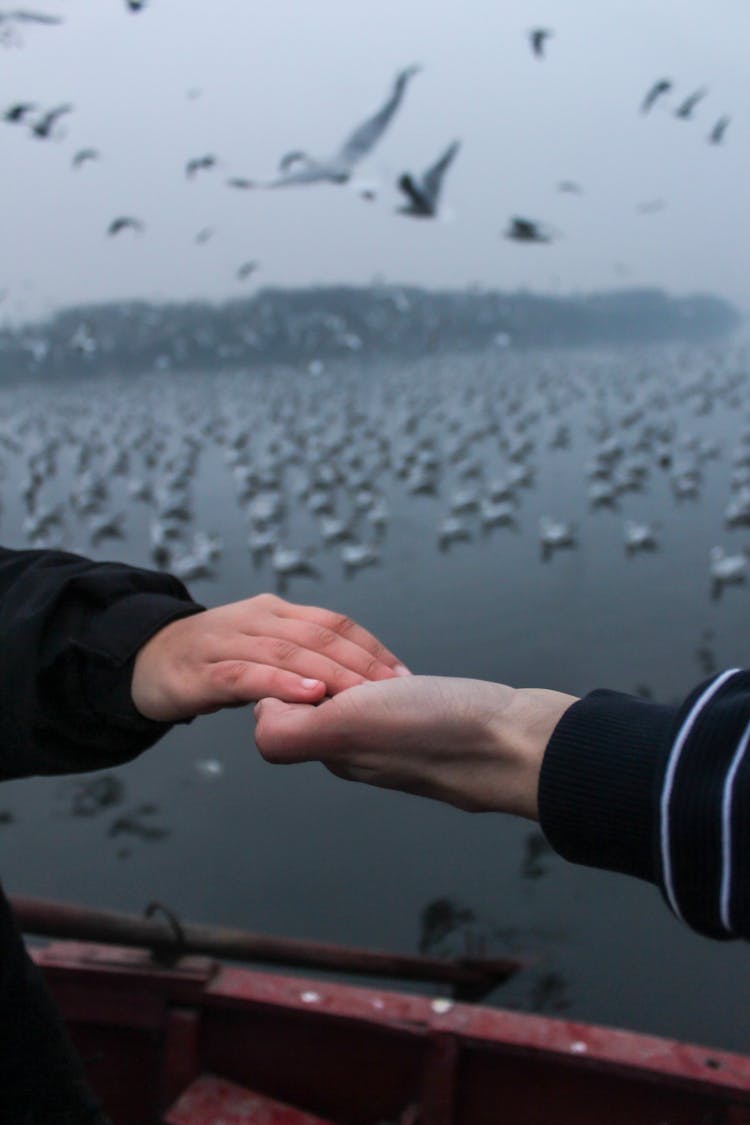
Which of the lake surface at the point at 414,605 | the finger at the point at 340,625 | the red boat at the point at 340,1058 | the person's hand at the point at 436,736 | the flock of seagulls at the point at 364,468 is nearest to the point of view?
the person's hand at the point at 436,736

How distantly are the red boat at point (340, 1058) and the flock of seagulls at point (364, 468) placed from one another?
9.34 m

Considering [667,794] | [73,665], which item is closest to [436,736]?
[667,794]

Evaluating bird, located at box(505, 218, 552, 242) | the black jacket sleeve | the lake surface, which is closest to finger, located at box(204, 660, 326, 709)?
the black jacket sleeve

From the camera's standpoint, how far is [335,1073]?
2.29 m

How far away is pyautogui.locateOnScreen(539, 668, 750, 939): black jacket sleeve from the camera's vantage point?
2.20ft

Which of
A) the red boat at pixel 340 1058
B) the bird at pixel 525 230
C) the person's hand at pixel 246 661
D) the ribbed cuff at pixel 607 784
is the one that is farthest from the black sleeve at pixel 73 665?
the bird at pixel 525 230

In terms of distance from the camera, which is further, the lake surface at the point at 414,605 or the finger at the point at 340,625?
the lake surface at the point at 414,605

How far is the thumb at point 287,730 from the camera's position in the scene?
954 mm

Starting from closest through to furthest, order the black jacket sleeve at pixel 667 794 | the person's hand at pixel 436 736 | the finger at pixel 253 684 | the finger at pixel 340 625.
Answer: the black jacket sleeve at pixel 667 794 → the person's hand at pixel 436 736 → the finger at pixel 253 684 → the finger at pixel 340 625

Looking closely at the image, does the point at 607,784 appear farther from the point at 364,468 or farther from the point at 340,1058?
the point at 364,468

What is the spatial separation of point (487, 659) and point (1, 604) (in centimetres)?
1158

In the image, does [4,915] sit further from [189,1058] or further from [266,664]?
[189,1058]

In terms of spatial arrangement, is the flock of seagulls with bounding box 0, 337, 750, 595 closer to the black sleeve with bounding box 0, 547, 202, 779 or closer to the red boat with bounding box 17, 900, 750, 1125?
the red boat with bounding box 17, 900, 750, 1125

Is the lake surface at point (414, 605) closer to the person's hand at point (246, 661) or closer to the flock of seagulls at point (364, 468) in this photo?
the flock of seagulls at point (364, 468)
